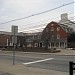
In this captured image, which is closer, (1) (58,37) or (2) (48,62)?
(2) (48,62)

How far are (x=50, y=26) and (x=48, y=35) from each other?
2248 cm

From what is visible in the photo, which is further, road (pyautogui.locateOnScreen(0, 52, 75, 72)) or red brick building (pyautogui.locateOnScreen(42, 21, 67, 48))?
red brick building (pyautogui.locateOnScreen(42, 21, 67, 48))

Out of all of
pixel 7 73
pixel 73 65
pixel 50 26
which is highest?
pixel 50 26

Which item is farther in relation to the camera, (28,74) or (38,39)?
(38,39)

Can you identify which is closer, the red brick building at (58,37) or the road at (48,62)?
the road at (48,62)

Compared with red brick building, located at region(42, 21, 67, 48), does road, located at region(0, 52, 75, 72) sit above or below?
below

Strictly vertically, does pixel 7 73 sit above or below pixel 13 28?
below

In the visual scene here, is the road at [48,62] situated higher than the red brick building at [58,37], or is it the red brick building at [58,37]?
the red brick building at [58,37]

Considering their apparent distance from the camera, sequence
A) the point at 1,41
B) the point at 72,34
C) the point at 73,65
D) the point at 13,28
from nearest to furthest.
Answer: the point at 73,65 < the point at 13,28 < the point at 72,34 < the point at 1,41

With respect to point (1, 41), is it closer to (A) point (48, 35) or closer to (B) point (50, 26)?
(B) point (50, 26)

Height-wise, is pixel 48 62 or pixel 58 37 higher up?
pixel 58 37

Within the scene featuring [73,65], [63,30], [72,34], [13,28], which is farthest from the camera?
[63,30]

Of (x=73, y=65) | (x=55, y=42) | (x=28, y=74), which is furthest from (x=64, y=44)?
(x=73, y=65)

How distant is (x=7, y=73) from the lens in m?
14.8
